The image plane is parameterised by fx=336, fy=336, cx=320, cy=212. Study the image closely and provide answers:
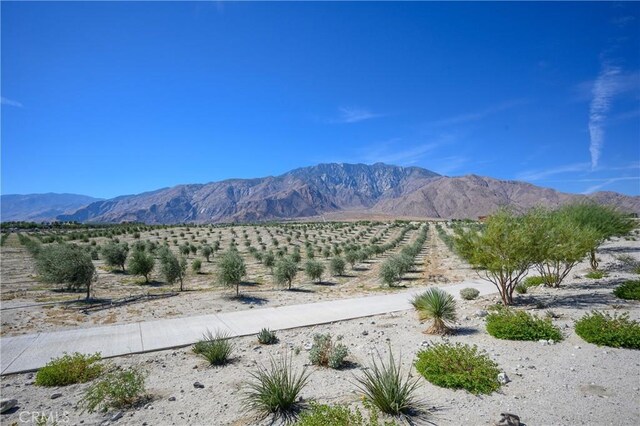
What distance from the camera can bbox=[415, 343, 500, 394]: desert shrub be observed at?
6.66 meters

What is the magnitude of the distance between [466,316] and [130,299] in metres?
15.9

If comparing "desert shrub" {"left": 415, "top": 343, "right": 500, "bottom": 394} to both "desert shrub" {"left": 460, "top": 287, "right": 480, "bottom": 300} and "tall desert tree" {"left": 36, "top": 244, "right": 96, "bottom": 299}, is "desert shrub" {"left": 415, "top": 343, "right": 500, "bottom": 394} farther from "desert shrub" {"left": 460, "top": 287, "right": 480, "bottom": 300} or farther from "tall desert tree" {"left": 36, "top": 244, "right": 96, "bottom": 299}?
"tall desert tree" {"left": 36, "top": 244, "right": 96, "bottom": 299}

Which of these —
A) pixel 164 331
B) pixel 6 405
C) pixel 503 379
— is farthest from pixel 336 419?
pixel 164 331

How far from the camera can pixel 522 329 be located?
9305mm

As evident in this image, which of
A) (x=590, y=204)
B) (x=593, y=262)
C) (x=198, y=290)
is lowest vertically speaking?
(x=198, y=290)

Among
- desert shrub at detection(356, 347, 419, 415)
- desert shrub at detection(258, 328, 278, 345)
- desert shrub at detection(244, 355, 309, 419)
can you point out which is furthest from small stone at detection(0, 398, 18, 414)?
desert shrub at detection(356, 347, 419, 415)

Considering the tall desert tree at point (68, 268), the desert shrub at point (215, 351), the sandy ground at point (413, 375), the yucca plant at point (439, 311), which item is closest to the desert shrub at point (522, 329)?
the sandy ground at point (413, 375)

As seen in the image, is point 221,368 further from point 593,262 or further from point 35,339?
point 593,262

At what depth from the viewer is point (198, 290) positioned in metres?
20.3

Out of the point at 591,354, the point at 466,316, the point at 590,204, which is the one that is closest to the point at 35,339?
the point at 466,316

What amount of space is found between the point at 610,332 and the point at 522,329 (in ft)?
6.28

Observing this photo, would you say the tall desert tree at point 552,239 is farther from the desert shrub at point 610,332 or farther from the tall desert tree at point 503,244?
the desert shrub at point 610,332

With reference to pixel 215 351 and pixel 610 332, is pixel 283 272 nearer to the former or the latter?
pixel 215 351

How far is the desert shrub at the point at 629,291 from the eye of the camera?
12430 millimetres
